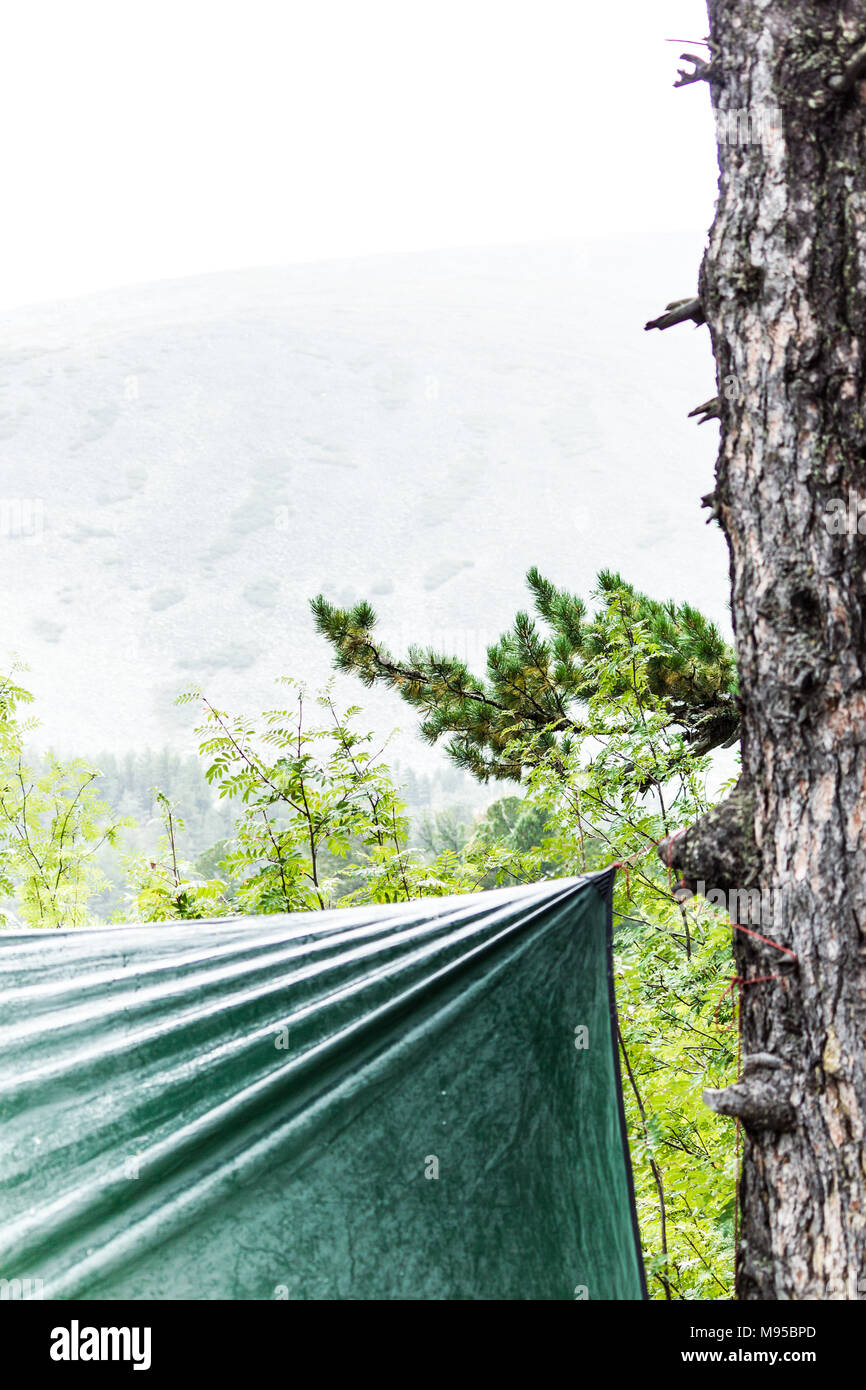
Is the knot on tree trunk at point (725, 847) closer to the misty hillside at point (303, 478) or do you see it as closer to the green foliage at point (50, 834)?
the green foliage at point (50, 834)

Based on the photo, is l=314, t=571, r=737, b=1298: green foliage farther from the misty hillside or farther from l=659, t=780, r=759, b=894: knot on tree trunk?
the misty hillside

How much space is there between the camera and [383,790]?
3.24 meters

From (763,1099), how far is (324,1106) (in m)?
0.59

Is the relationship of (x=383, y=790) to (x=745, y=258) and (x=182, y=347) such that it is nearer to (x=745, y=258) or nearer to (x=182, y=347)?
(x=745, y=258)

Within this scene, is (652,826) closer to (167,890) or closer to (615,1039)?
(615,1039)

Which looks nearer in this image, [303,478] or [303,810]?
[303,810]

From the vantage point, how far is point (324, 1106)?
1394 millimetres

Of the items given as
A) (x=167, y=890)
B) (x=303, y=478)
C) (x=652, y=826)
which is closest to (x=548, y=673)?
(x=652, y=826)

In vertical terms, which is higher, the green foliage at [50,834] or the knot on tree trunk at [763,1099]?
the green foliage at [50,834]

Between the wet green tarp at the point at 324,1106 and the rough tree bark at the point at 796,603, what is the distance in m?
0.26

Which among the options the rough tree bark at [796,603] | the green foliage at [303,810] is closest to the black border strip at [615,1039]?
the rough tree bark at [796,603]

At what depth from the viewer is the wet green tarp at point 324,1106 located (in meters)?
1.30

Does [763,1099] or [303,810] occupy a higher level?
[303,810]

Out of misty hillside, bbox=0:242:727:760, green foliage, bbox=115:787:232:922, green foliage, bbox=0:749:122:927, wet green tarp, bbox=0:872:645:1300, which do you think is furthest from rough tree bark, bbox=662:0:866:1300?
misty hillside, bbox=0:242:727:760
